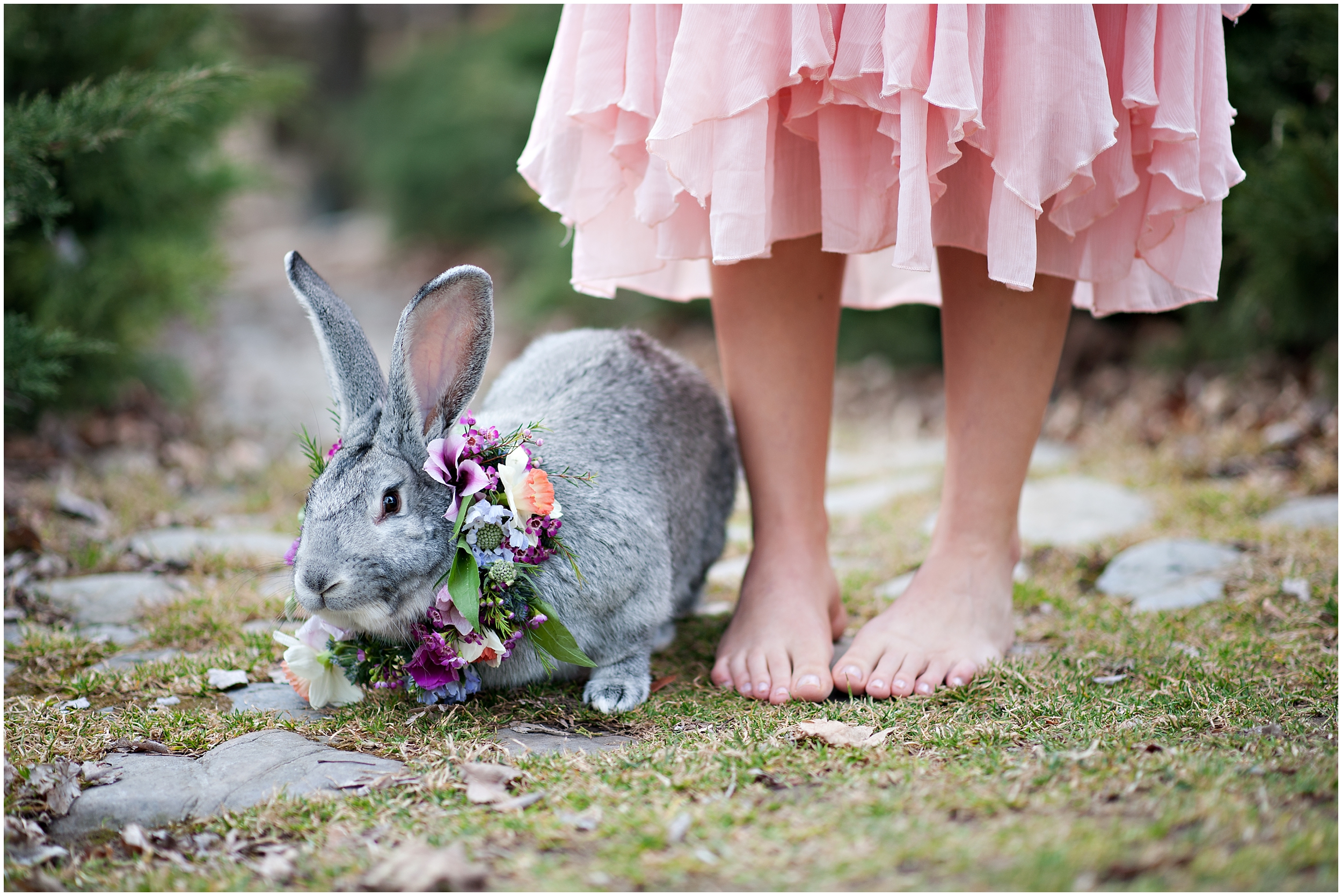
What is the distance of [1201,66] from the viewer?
2105 mm

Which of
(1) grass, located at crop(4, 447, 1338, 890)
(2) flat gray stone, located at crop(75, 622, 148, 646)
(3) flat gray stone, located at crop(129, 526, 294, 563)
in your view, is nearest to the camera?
(1) grass, located at crop(4, 447, 1338, 890)

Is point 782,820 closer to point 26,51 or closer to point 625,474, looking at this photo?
point 625,474

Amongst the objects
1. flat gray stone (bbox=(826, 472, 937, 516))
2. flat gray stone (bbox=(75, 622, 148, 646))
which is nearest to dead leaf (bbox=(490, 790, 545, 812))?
flat gray stone (bbox=(75, 622, 148, 646))

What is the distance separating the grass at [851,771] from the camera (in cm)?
138

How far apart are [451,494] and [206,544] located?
5.30ft

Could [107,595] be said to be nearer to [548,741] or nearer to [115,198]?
[548,741]

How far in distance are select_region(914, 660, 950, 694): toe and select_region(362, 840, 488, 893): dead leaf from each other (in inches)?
42.3

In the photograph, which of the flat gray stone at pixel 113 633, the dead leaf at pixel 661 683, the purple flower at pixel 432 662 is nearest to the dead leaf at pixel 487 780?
the purple flower at pixel 432 662

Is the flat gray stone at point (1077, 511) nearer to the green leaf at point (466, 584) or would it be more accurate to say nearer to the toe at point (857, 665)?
the toe at point (857, 665)

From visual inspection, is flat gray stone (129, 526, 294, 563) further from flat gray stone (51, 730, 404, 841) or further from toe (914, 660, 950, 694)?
toe (914, 660, 950, 694)

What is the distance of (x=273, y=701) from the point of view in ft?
7.22

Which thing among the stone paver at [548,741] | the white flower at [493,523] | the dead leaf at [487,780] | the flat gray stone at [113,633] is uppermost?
the white flower at [493,523]

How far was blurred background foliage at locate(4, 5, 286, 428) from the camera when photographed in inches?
121

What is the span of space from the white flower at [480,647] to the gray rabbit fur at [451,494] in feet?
0.33
